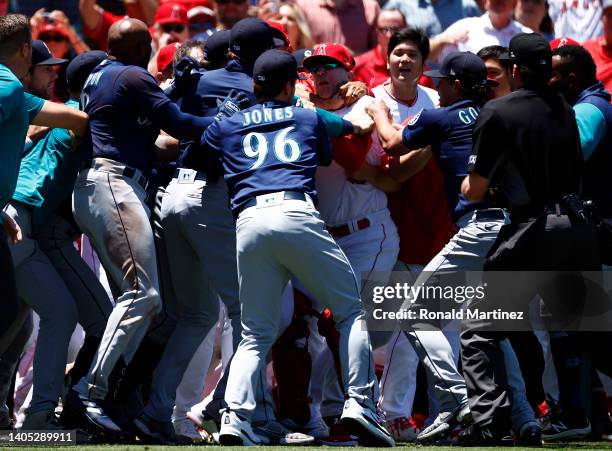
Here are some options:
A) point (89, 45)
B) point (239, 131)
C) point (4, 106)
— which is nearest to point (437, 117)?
point (239, 131)

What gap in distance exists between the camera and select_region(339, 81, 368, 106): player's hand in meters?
8.48

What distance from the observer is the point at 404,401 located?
8469mm

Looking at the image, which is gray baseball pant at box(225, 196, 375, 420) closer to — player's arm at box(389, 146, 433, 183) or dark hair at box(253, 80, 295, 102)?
dark hair at box(253, 80, 295, 102)

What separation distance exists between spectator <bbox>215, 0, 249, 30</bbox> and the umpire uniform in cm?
359

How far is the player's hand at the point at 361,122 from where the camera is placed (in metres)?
8.09

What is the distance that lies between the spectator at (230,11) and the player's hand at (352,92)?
2362mm

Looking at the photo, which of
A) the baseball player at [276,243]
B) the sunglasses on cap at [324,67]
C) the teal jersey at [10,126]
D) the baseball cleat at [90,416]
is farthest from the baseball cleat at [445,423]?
the teal jersey at [10,126]

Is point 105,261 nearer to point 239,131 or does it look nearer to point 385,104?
point 239,131

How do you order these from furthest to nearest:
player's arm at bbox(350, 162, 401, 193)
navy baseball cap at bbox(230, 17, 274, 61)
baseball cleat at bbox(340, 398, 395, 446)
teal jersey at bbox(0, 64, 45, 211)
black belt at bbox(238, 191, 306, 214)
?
player's arm at bbox(350, 162, 401, 193), navy baseball cap at bbox(230, 17, 274, 61), black belt at bbox(238, 191, 306, 214), baseball cleat at bbox(340, 398, 395, 446), teal jersey at bbox(0, 64, 45, 211)

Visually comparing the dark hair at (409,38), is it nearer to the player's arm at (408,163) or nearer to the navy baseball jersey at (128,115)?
the player's arm at (408,163)

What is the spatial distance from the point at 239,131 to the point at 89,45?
4.77 meters

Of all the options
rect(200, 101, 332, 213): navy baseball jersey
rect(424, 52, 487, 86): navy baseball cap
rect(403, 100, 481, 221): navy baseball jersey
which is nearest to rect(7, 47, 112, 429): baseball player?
rect(200, 101, 332, 213): navy baseball jersey

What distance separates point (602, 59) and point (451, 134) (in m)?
3.24

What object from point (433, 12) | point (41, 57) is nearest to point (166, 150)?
point (41, 57)
